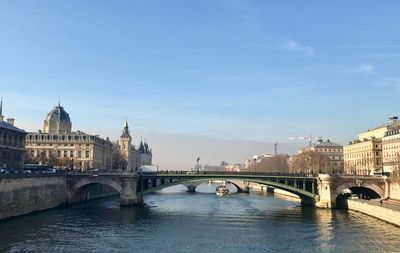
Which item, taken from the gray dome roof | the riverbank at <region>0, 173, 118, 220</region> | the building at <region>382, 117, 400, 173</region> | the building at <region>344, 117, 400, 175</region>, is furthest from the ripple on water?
the gray dome roof

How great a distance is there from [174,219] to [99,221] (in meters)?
12.3

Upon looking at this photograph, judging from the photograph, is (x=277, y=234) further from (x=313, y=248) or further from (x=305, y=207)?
(x=305, y=207)

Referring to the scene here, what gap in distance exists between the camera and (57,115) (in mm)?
183875

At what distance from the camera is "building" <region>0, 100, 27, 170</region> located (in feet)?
310

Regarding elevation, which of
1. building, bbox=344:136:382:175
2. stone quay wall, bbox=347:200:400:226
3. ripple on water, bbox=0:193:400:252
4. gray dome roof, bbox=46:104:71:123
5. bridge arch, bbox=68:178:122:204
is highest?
gray dome roof, bbox=46:104:71:123

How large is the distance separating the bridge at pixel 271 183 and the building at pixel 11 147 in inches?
505

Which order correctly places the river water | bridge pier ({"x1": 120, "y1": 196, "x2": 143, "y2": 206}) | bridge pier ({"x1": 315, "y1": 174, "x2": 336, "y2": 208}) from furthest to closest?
bridge pier ({"x1": 120, "y1": 196, "x2": 143, "y2": 206}) < bridge pier ({"x1": 315, "y1": 174, "x2": 336, "y2": 208}) < the river water

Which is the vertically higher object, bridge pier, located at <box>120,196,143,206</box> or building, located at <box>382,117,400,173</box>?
building, located at <box>382,117,400,173</box>

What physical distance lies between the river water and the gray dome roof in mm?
103244

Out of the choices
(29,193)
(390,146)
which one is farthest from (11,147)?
(390,146)

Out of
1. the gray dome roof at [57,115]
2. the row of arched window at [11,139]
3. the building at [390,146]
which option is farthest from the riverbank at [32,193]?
the building at [390,146]

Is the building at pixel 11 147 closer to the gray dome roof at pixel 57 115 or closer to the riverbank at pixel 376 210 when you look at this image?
the riverbank at pixel 376 210

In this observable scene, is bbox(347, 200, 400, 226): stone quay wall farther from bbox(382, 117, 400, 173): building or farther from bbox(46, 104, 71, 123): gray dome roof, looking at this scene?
bbox(46, 104, 71, 123): gray dome roof

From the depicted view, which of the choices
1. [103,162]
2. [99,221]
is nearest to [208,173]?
[99,221]
